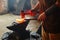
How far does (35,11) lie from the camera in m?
2.13

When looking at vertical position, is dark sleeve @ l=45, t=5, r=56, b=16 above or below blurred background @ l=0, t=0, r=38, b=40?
below

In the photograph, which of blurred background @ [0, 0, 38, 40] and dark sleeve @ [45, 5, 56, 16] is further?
blurred background @ [0, 0, 38, 40]

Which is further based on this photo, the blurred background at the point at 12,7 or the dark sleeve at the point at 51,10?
the blurred background at the point at 12,7

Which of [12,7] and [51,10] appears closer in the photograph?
[51,10]

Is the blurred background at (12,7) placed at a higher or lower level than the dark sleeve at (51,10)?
higher

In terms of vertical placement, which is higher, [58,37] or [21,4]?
[21,4]

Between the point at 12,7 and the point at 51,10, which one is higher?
the point at 12,7

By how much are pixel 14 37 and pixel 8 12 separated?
108 inches

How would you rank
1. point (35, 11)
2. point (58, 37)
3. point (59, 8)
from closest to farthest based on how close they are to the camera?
point (59, 8) < point (58, 37) < point (35, 11)

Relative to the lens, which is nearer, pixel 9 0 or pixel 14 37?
pixel 14 37

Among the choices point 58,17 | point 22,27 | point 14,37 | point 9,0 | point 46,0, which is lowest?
point 14,37

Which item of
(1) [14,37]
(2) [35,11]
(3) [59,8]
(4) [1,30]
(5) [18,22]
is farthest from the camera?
(4) [1,30]

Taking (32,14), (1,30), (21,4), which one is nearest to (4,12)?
(21,4)

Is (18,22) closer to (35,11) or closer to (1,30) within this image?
(35,11)
